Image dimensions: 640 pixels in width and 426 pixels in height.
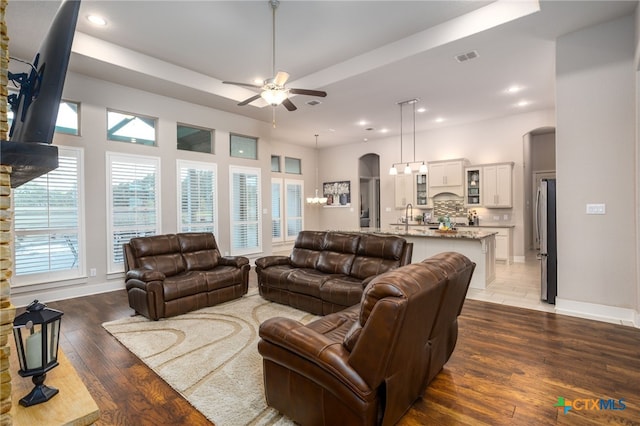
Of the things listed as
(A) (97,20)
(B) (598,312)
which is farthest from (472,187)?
(A) (97,20)

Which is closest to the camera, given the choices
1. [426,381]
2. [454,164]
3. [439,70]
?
[426,381]

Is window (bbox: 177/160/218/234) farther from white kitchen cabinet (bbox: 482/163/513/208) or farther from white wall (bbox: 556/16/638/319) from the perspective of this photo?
white kitchen cabinet (bbox: 482/163/513/208)

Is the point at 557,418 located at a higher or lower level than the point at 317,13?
lower

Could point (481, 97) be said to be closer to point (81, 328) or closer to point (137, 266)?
point (137, 266)

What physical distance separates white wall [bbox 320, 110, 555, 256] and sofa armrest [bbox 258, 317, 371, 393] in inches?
293

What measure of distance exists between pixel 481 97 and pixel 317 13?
13.0 feet

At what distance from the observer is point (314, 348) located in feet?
5.71

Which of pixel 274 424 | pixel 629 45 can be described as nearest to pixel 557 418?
pixel 274 424

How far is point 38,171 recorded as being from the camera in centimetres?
109

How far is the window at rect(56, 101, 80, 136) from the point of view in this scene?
4.74m

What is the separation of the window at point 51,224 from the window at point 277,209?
5089 millimetres

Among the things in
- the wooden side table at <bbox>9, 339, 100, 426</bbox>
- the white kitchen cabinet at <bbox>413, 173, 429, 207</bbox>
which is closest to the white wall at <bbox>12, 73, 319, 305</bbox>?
the wooden side table at <bbox>9, 339, 100, 426</bbox>

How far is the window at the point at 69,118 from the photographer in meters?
4.74

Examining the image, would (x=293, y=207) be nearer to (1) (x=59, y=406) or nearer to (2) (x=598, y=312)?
(2) (x=598, y=312)
